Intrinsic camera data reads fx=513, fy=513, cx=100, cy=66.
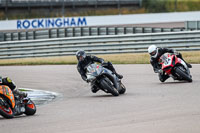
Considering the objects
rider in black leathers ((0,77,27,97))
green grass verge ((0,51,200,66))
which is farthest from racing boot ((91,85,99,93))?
green grass verge ((0,51,200,66))

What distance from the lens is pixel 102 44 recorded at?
26.8 meters

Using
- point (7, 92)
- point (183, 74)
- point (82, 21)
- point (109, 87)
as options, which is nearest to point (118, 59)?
point (183, 74)

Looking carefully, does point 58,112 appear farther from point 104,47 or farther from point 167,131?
point 104,47

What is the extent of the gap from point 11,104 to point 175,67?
637 cm

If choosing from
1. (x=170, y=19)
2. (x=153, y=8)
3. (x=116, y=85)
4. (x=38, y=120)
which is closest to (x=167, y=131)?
(x=38, y=120)

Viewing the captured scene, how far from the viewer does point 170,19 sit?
42375mm

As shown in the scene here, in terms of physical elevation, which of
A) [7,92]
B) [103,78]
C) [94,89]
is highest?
[7,92]

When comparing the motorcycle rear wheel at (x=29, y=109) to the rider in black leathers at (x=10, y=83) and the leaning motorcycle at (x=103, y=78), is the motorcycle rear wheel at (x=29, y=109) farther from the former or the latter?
the leaning motorcycle at (x=103, y=78)

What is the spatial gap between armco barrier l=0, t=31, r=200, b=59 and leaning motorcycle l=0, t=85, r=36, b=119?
15.9 m

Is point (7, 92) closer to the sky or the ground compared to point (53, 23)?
closer to the sky

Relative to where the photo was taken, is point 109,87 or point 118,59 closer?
point 109,87

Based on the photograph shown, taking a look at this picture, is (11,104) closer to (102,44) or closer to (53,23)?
(102,44)

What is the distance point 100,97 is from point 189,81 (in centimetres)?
295

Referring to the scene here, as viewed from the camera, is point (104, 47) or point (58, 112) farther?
point (104, 47)
